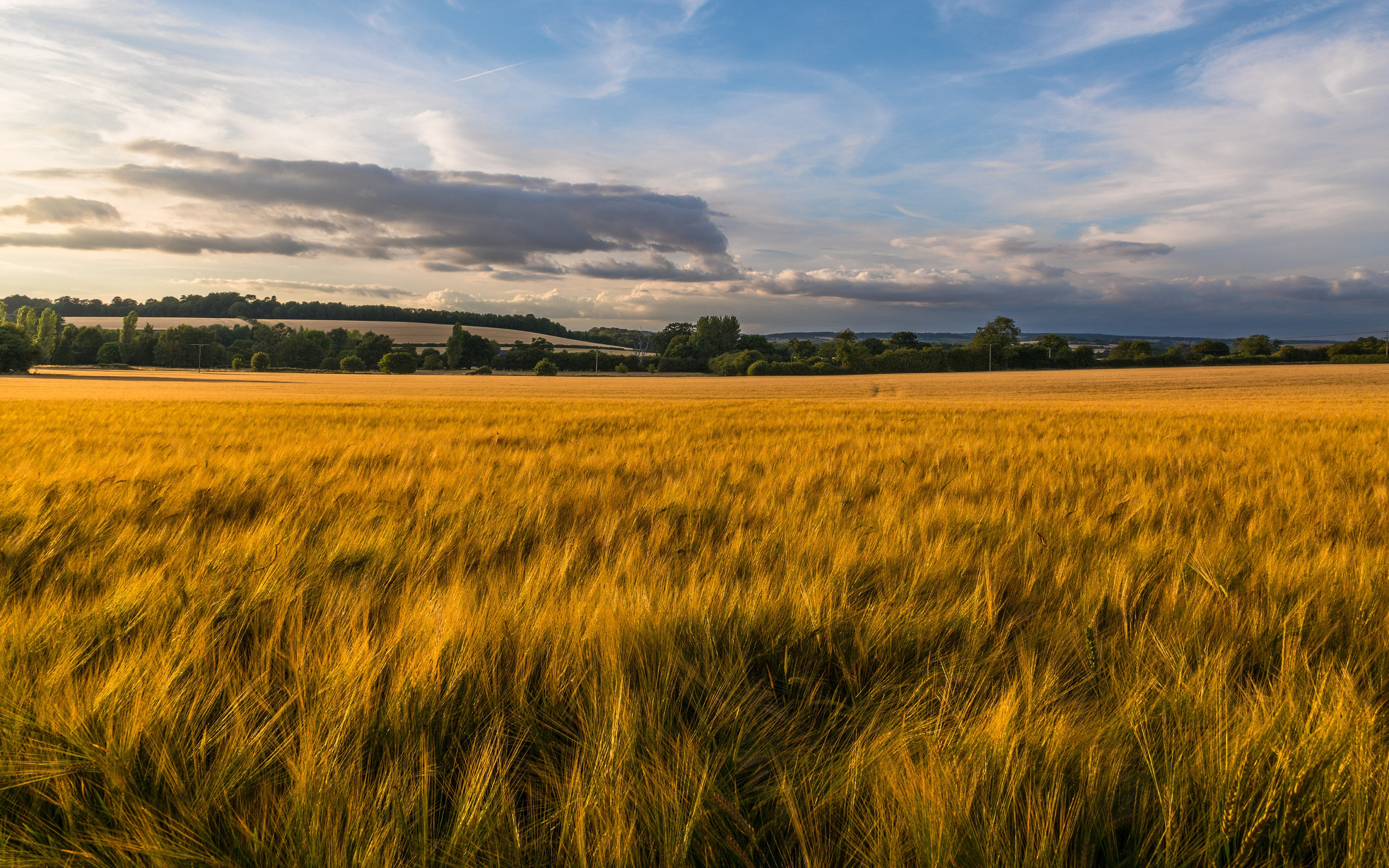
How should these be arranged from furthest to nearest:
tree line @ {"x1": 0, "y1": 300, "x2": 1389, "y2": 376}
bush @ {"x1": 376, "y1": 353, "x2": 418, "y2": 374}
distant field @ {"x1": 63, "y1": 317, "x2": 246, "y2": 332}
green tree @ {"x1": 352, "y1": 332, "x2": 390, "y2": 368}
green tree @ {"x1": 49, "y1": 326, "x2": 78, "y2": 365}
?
distant field @ {"x1": 63, "y1": 317, "x2": 246, "y2": 332} < green tree @ {"x1": 352, "y1": 332, "x2": 390, "y2": 368} < green tree @ {"x1": 49, "y1": 326, "x2": 78, "y2": 365} < bush @ {"x1": 376, "y1": 353, "x2": 418, "y2": 374} < tree line @ {"x1": 0, "y1": 300, "x2": 1389, "y2": 376}

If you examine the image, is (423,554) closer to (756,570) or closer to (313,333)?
(756,570)

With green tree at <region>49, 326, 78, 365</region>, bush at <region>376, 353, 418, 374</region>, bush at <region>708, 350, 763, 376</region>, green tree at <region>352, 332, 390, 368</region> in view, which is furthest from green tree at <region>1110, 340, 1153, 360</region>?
green tree at <region>49, 326, 78, 365</region>

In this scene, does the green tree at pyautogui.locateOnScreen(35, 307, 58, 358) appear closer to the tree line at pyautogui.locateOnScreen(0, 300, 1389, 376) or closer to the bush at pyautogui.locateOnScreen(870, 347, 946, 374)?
the tree line at pyautogui.locateOnScreen(0, 300, 1389, 376)

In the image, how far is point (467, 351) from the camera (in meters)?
107

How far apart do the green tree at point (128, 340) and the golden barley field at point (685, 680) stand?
14122cm

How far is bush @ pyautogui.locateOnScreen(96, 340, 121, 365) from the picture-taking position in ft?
348

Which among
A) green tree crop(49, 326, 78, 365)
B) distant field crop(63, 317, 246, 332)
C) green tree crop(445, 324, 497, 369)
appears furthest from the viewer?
distant field crop(63, 317, 246, 332)

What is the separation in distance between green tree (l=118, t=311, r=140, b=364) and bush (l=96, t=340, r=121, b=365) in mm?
689

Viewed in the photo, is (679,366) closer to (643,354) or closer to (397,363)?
(643,354)

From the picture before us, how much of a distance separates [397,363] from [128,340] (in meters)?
53.5

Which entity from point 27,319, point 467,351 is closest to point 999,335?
point 467,351

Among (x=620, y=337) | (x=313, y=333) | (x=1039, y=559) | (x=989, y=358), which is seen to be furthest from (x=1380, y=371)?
(x=313, y=333)

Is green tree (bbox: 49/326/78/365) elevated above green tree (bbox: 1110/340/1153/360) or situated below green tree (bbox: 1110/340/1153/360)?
below

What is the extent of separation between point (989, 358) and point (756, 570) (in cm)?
9677
